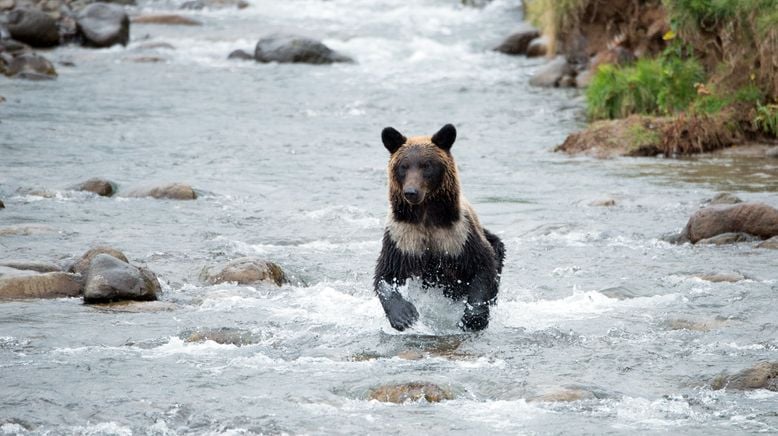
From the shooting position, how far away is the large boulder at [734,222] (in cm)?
1165

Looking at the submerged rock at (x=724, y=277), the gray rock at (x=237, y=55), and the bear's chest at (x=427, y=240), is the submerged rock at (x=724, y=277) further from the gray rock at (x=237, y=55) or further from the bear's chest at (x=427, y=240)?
the gray rock at (x=237, y=55)

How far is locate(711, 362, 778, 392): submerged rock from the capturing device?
7.39 metres

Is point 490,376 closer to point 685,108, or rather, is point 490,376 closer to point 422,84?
point 685,108

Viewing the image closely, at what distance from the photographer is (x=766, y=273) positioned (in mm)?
10430

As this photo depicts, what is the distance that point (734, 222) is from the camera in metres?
11.7

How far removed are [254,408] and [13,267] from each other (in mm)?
4002

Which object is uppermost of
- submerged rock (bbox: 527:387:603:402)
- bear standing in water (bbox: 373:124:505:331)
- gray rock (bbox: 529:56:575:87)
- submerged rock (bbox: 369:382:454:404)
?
bear standing in water (bbox: 373:124:505:331)

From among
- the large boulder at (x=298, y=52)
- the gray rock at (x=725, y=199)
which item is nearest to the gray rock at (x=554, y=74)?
the large boulder at (x=298, y=52)

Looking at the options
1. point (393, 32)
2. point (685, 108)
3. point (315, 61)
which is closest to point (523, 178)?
point (685, 108)

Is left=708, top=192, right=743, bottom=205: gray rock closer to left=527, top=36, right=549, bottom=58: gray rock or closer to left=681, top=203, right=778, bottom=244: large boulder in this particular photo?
left=681, top=203, right=778, bottom=244: large boulder

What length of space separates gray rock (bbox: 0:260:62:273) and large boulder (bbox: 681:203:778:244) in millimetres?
6005

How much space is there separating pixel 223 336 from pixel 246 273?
6.25 ft

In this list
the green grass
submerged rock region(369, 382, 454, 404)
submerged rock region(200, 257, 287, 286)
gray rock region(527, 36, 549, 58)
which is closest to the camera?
submerged rock region(369, 382, 454, 404)


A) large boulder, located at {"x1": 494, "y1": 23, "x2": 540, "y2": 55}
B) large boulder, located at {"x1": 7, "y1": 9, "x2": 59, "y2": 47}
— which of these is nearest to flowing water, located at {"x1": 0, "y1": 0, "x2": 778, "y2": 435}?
large boulder, located at {"x1": 494, "y1": 23, "x2": 540, "y2": 55}
